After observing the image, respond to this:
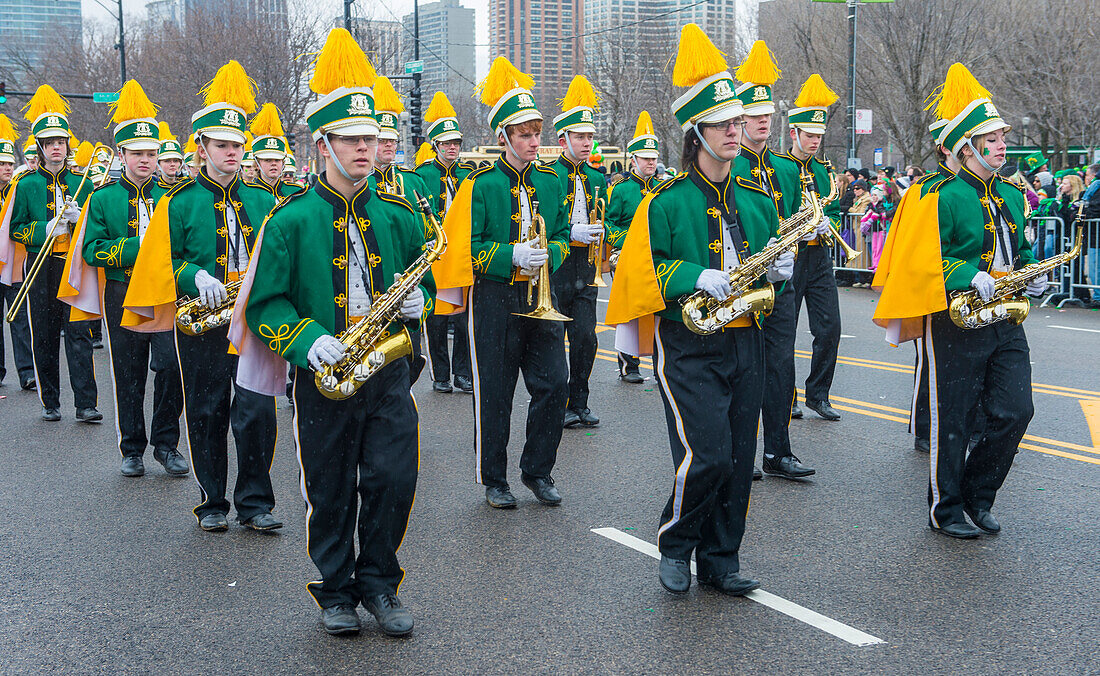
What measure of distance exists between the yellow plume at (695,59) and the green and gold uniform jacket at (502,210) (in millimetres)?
1557

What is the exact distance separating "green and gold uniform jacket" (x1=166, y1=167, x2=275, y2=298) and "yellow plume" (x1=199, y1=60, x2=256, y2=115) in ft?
1.40

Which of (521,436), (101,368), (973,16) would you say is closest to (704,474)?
(521,436)

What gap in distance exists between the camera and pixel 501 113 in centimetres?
673

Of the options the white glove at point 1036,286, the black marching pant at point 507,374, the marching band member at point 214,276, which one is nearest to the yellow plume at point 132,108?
the marching band member at point 214,276

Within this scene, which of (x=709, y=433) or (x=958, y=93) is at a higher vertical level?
(x=958, y=93)

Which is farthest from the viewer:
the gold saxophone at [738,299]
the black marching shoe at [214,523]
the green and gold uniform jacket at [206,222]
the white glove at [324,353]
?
the green and gold uniform jacket at [206,222]

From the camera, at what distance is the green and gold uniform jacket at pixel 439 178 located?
12.3 meters

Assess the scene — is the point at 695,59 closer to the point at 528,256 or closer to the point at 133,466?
the point at 528,256

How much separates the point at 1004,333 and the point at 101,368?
976cm

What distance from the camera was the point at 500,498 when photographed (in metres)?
6.61

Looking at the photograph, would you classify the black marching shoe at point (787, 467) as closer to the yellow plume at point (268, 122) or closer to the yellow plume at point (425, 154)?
the yellow plume at point (268, 122)

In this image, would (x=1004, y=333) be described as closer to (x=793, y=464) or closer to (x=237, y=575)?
(x=793, y=464)

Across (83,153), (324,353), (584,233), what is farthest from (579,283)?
(83,153)

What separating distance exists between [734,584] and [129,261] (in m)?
4.47
